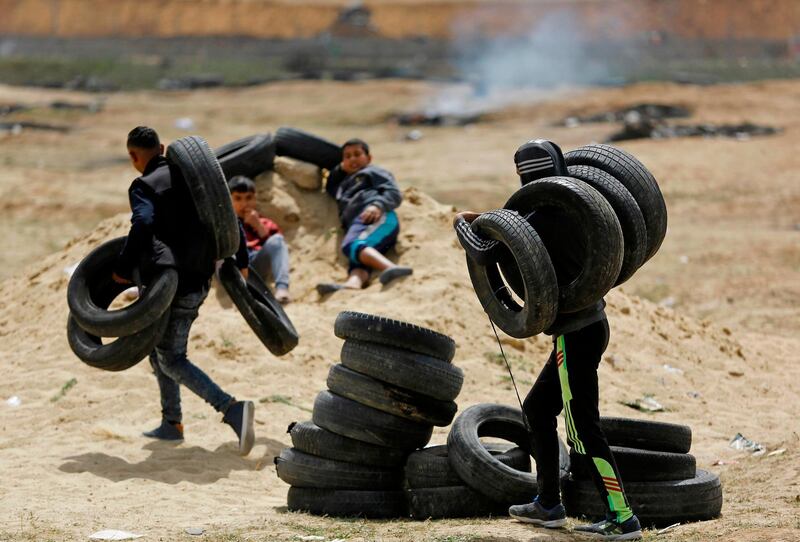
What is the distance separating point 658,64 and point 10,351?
43.8m

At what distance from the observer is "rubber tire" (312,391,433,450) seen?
6.37 metres

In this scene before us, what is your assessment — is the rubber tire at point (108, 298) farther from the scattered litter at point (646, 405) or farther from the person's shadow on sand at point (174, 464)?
the scattered litter at point (646, 405)

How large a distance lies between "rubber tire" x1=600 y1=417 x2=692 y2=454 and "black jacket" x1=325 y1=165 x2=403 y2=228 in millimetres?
4891

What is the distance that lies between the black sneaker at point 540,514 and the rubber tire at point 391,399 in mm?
895

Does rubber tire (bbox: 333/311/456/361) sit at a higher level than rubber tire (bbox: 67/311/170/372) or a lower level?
higher

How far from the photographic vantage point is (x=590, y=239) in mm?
5426

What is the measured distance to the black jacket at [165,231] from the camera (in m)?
7.29

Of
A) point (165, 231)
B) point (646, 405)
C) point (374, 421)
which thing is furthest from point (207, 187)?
point (646, 405)

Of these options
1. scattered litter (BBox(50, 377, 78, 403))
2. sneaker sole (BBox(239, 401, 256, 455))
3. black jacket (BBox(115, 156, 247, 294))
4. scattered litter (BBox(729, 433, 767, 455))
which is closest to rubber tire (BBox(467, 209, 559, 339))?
black jacket (BBox(115, 156, 247, 294))

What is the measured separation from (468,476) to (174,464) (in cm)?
238

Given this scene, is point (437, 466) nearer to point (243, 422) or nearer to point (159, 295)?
point (243, 422)

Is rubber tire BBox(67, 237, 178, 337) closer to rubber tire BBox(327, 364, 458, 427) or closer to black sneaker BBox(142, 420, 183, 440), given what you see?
black sneaker BBox(142, 420, 183, 440)

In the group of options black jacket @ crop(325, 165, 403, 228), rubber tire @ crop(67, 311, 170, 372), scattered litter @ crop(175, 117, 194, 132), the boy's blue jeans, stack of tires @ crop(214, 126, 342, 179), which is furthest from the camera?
scattered litter @ crop(175, 117, 194, 132)

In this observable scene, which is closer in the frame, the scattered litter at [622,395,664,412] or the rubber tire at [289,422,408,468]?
the rubber tire at [289,422,408,468]
